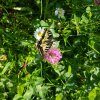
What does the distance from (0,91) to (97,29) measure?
75 centimetres

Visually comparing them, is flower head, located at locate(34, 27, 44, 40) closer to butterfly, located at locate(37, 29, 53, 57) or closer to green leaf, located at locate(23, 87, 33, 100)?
butterfly, located at locate(37, 29, 53, 57)

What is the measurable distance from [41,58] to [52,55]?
79 mm

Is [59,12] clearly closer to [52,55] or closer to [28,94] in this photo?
[52,55]

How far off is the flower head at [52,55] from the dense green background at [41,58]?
0.06 meters

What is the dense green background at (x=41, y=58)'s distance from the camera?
2523 mm

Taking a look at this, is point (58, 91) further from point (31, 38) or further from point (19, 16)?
point (19, 16)

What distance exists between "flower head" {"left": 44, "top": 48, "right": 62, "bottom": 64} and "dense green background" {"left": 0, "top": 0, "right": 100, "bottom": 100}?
0.06 meters

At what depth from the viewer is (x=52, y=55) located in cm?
253

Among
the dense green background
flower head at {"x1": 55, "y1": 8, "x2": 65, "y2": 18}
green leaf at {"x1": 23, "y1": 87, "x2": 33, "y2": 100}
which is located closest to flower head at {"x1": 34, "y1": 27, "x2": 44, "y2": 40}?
the dense green background

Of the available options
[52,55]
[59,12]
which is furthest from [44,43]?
[59,12]

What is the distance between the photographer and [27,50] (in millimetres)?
2645

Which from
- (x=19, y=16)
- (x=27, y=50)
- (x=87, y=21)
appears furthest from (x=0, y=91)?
(x=87, y=21)

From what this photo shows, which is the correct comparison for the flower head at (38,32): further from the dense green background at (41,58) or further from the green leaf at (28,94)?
the green leaf at (28,94)

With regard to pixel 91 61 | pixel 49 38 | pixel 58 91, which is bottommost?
pixel 58 91
